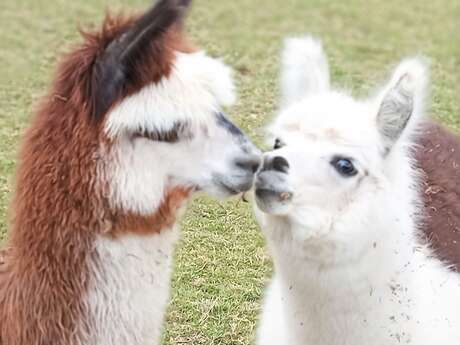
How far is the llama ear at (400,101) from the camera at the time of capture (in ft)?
8.60

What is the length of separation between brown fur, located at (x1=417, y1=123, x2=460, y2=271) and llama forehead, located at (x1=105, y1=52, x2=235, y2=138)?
1304 mm

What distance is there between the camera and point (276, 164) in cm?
246

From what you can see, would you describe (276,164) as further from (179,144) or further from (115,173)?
(115,173)

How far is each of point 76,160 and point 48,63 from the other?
5.55m

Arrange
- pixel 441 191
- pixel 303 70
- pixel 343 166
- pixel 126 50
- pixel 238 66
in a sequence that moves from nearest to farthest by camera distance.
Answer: pixel 126 50
pixel 343 166
pixel 303 70
pixel 441 191
pixel 238 66

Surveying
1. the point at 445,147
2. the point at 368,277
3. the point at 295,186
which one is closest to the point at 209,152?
the point at 295,186

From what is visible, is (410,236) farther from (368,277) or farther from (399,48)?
(399,48)

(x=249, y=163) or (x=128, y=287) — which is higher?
(x=249, y=163)

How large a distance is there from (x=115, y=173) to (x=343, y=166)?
2.32 feet

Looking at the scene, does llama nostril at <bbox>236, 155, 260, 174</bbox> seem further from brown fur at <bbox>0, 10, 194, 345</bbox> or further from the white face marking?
brown fur at <bbox>0, 10, 194, 345</bbox>

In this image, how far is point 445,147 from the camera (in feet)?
12.1

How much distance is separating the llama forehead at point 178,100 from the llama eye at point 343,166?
42cm

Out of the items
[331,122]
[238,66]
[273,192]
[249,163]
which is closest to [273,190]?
[273,192]

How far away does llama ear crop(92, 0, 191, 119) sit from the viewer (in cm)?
208
